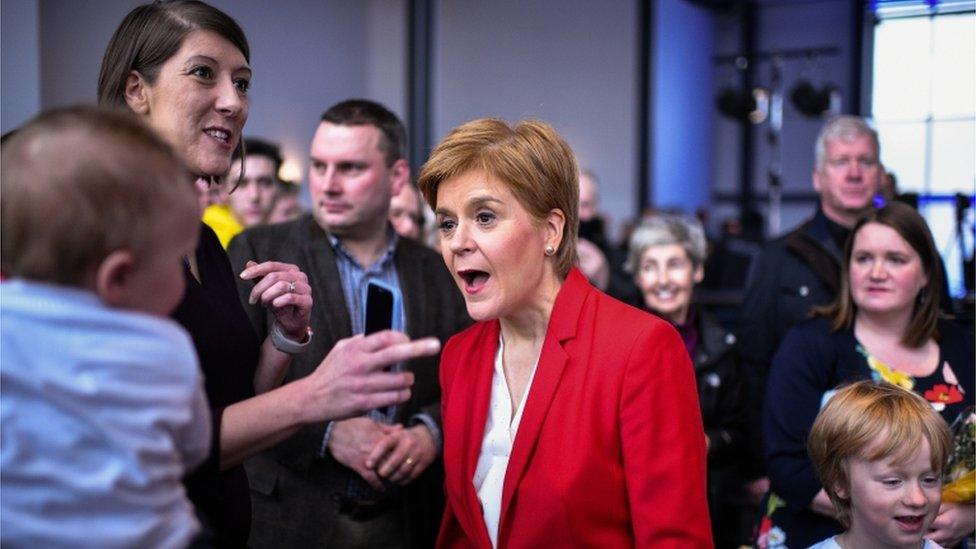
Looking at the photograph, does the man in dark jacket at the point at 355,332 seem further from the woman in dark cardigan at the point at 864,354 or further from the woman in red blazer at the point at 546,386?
the woman in dark cardigan at the point at 864,354

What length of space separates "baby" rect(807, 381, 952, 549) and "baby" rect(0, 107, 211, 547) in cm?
153

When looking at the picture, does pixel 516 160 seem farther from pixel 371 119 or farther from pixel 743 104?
pixel 743 104

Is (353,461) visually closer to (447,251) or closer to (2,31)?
(447,251)

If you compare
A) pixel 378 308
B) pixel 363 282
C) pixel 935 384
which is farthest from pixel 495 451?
pixel 935 384

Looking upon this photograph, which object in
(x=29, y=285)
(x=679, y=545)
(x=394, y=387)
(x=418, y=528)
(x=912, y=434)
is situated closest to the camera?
(x=29, y=285)

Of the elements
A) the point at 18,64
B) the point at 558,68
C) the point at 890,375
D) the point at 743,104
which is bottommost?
the point at 890,375

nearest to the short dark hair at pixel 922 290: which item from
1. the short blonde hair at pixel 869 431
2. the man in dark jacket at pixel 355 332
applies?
the short blonde hair at pixel 869 431

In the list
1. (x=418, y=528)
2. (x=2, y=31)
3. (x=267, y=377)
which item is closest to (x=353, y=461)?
(x=418, y=528)

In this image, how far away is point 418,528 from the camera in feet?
8.30

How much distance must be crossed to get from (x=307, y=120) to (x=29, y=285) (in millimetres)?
9625

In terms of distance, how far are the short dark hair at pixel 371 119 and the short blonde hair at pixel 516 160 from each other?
0.96 meters

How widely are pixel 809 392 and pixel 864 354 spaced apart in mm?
189

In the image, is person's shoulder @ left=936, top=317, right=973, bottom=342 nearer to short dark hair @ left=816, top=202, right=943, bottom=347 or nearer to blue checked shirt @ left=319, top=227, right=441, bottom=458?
short dark hair @ left=816, top=202, right=943, bottom=347

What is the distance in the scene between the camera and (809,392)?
2543 mm
